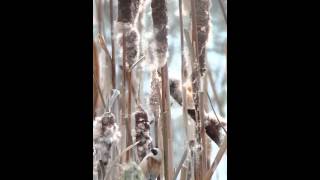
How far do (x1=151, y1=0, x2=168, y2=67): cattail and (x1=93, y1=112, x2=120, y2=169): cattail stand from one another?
0.33 metres

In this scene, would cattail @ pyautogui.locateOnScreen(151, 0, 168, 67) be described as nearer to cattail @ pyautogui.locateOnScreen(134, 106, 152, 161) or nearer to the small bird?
cattail @ pyautogui.locateOnScreen(134, 106, 152, 161)

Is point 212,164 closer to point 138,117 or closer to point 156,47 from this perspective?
point 138,117

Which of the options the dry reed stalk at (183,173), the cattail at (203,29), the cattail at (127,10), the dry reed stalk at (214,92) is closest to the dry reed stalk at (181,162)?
the dry reed stalk at (183,173)

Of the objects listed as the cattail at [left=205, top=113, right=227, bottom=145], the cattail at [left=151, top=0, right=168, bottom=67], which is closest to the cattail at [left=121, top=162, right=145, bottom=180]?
the cattail at [left=205, top=113, right=227, bottom=145]

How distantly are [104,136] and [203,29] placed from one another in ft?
2.05

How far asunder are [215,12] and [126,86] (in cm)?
49

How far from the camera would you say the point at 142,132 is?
2.08 meters

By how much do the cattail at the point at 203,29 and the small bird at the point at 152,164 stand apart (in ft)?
1.28

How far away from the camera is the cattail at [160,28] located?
81.0 inches

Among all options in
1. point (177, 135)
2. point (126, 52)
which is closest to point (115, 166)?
point (177, 135)

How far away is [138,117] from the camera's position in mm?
2084

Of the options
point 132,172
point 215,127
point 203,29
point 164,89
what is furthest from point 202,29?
point 132,172

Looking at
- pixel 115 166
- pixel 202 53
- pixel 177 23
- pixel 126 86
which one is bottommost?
pixel 115 166

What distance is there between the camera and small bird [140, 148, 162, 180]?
2.06m
